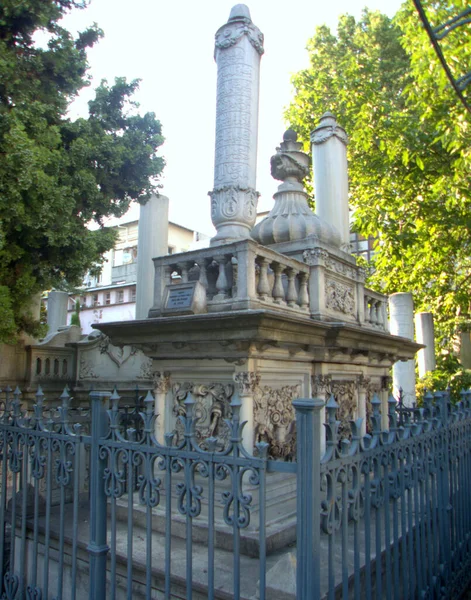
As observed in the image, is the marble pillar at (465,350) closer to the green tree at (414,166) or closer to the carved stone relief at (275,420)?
the green tree at (414,166)

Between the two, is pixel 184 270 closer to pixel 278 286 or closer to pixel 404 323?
pixel 278 286

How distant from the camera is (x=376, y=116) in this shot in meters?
14.4

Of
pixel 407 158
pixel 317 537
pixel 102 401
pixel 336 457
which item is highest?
pixel 407 158

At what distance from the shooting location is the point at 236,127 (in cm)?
593

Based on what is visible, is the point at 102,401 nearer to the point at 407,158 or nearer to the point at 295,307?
the point at 295,307

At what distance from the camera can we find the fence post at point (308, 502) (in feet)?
7.81

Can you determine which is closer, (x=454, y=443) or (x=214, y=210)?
(x=454, y=443)

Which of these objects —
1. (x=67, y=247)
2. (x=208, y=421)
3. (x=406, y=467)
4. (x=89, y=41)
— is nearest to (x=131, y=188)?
(x=67, y=247)

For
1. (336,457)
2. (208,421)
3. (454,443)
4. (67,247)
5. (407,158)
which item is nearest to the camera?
(336,457)

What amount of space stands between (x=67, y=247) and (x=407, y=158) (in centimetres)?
823

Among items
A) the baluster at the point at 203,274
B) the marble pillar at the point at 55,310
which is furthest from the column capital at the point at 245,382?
the marble pillar at the point at 55,310

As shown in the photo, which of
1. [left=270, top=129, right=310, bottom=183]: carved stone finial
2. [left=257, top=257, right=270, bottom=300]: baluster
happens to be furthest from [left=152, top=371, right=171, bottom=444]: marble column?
[left=270, top=129, right=310, bottom=183]: carved stone finial

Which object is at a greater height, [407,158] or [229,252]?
[407,158]

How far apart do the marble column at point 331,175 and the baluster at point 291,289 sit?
12.6ft
